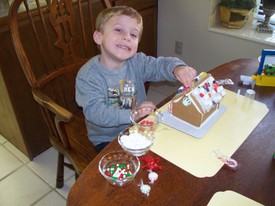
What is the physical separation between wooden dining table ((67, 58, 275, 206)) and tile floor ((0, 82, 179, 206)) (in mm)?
942

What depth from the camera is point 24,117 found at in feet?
5.56

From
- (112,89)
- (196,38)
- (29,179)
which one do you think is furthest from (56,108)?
(196,38)

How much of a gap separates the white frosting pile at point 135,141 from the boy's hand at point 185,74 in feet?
1.02

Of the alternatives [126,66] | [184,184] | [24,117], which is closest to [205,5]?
[126,66]

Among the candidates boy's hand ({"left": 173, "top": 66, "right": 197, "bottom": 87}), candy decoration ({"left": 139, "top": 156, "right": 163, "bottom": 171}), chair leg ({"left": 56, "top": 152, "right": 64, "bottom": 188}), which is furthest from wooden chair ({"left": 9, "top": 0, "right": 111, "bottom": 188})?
boy's hand ({"left": 173, "top": 66, "right": 197, "bottom": 87})

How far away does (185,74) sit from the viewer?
3.69ft

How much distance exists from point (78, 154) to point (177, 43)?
4.73 feet

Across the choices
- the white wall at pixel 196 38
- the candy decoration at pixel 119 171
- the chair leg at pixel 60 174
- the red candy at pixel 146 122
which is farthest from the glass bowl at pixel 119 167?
the white wall at pixel 196 38

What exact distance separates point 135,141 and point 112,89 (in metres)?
0.38

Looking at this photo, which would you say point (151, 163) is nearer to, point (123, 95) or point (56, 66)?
point (123, 95)

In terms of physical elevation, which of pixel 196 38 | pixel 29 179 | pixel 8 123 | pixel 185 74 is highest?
pixel 185 74

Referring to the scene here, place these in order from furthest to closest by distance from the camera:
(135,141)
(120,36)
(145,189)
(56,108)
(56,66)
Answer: (56,66) < (120,36) < (56,108) < (135,141) < (145,189)

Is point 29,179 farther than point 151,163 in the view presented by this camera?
Yes

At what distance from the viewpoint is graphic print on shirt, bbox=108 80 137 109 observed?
1.20 meters
